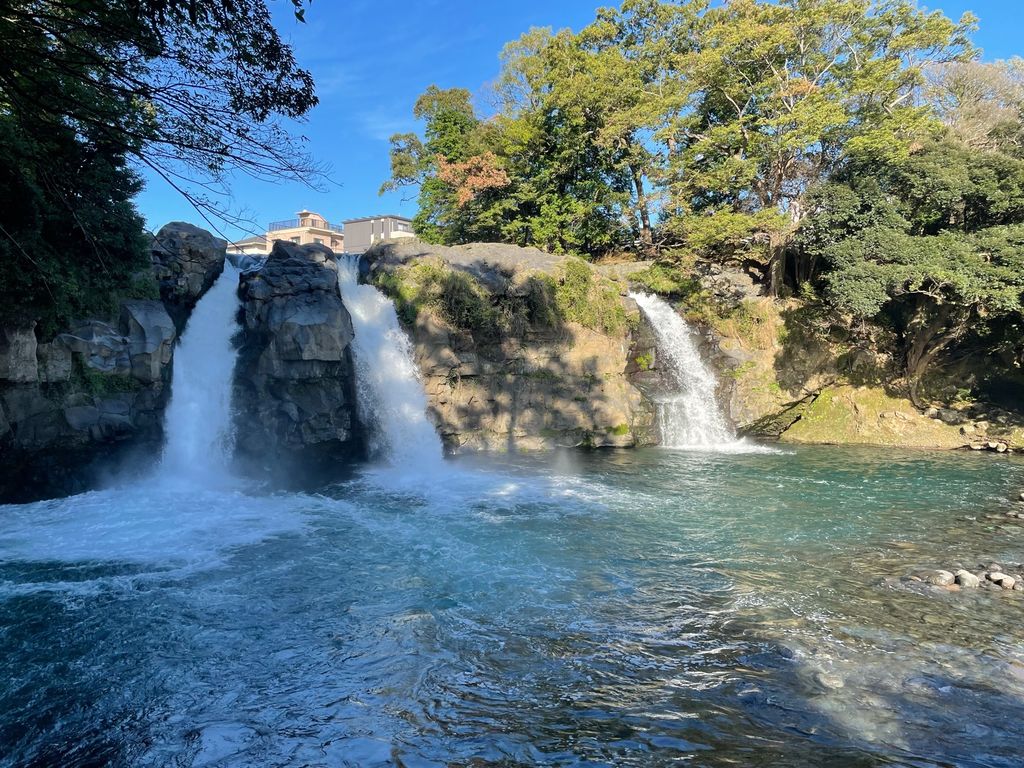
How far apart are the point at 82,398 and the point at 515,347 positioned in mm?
11340

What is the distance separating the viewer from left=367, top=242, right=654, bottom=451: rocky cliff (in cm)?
1833

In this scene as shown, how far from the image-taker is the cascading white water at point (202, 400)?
14.6 m

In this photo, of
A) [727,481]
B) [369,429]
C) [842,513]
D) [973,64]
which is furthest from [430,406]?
[973,64]

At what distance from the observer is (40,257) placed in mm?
10578

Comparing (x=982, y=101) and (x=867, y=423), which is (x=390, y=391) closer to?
(x=867, y=423)

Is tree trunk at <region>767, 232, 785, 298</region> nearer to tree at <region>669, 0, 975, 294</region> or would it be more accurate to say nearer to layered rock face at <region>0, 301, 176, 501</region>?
tree at <region>669, 0, 975, 294</region>

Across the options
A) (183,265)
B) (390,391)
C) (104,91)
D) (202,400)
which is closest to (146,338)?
(202,400)

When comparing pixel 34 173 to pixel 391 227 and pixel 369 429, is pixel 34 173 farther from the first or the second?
pixel 391 227

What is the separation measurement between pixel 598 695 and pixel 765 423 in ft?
56.0

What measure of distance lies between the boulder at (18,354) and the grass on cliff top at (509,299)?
29.7 ft

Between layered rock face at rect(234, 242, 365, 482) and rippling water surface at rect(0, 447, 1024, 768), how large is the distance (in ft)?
11.5

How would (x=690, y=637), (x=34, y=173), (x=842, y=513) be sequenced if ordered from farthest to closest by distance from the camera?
(x=842, y=513), (x=34, y=173), (x=690, y=637)

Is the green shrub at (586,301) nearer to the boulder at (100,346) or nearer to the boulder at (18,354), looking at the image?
the boulder at (100,346)

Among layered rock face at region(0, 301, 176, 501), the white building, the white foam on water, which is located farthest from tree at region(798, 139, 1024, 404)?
the white building
